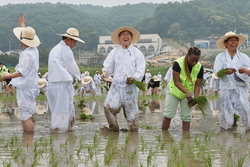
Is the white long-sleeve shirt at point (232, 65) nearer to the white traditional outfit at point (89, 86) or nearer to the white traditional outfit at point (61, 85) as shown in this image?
the white traditional outfit at point (61, 85)

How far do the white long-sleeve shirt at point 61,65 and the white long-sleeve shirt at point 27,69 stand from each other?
28 cm

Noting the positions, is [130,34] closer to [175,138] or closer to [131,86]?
[131,86]

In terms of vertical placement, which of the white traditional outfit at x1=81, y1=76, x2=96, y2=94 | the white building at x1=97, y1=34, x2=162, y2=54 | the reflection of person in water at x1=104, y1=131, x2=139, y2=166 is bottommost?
the reflection of person in water at x1=104, y1=131, x2=139, y2=166

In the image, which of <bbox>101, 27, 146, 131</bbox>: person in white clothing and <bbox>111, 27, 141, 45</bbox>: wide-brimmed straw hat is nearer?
<bbox>101, 27, 146, 131</bbox>: person in white clothing

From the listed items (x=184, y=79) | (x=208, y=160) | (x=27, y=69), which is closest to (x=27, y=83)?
(x=27, y=69)

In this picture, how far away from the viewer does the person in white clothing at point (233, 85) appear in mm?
9008

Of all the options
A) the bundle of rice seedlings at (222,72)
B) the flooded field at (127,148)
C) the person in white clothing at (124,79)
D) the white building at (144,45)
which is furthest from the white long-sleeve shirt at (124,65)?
the white building at (144,45)

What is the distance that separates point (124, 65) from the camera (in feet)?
Answer: 28.3

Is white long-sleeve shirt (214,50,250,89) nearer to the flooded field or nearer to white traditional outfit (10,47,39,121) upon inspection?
the flooded field

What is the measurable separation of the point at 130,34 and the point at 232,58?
6.27ft

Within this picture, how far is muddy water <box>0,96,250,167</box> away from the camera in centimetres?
573

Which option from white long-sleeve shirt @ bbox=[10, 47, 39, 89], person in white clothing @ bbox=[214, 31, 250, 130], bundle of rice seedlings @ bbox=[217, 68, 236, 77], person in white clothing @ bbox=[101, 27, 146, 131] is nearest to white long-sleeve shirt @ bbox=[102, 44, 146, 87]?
person in white clothing @ bbox=[101, 27, 146, 131]

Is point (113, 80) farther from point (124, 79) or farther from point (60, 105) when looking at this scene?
point (60, 105)

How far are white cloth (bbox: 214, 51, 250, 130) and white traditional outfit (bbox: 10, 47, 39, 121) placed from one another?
129 inches
